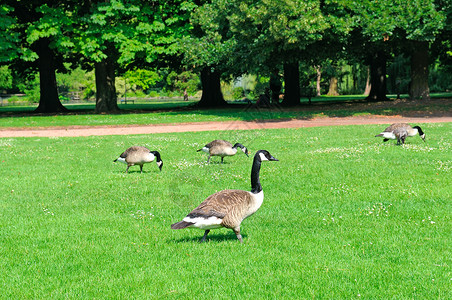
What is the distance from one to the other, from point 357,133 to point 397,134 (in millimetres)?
5771

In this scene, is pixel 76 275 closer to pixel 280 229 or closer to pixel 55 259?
pixel 55 259

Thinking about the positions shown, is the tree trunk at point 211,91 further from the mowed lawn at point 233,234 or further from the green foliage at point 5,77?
the green foliage at point 5,77

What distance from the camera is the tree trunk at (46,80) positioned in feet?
160

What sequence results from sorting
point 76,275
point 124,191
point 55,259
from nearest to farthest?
1. point 76,275
2. point 55,259
3. point 124,191

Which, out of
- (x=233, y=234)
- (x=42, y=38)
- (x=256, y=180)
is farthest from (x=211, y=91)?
(x=256, y=180)

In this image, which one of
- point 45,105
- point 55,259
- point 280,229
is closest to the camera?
point 55,259

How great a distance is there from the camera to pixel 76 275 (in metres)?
7.02

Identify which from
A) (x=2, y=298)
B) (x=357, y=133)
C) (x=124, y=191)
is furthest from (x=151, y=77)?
(x=2, y=298)

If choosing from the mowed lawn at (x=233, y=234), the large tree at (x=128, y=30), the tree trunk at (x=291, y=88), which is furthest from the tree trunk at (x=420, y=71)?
the mowed lawn at (x=233, y=234)

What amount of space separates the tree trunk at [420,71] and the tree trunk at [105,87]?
2744 cm

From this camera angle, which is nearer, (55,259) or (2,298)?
(2,298)

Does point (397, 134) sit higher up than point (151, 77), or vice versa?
point (151, 77)

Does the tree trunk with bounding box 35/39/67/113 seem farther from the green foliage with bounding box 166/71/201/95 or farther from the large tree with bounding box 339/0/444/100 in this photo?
the green foliage with bounding box 166/71/201/95

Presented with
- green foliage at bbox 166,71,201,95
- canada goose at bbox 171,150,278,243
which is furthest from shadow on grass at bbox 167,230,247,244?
green foliage at bbox 166,71,201,95
